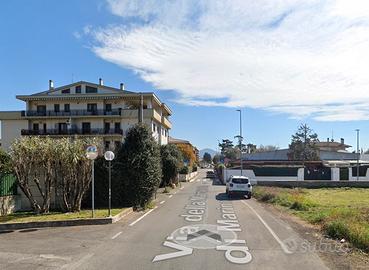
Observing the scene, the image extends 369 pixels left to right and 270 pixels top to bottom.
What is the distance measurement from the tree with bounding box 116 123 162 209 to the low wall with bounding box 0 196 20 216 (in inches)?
199

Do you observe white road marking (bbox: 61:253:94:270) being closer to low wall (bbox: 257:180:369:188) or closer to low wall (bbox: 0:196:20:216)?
low wall (bbox: 0:196:20:216)

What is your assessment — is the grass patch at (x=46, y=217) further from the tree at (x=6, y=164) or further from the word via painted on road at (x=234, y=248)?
the word via painted on road at (x=234, y=248)

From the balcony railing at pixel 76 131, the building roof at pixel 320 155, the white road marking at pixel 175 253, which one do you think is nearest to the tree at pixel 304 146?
the building roof at pixel 320 155

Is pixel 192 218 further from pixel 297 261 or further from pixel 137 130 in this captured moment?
pixel 297 261

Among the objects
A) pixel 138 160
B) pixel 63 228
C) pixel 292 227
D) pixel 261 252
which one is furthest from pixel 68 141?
pixel 261 252

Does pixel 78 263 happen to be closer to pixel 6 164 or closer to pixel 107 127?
pixel 6 164

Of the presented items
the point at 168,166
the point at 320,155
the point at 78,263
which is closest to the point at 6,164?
the point at 78,263

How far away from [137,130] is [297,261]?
46.3ft

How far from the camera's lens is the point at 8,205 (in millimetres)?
19156

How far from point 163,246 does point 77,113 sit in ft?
193

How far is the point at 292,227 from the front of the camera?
15391 millimetres

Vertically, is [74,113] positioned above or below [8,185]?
above

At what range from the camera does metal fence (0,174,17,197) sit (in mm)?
19011

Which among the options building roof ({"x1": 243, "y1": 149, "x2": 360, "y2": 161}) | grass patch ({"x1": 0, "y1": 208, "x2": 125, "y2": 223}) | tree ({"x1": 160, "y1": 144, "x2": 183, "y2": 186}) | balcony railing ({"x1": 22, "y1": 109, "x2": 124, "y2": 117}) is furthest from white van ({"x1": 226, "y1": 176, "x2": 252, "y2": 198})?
building roof ({"x1": 243, "y1": 149, "x2": 360, "y2": 161})
